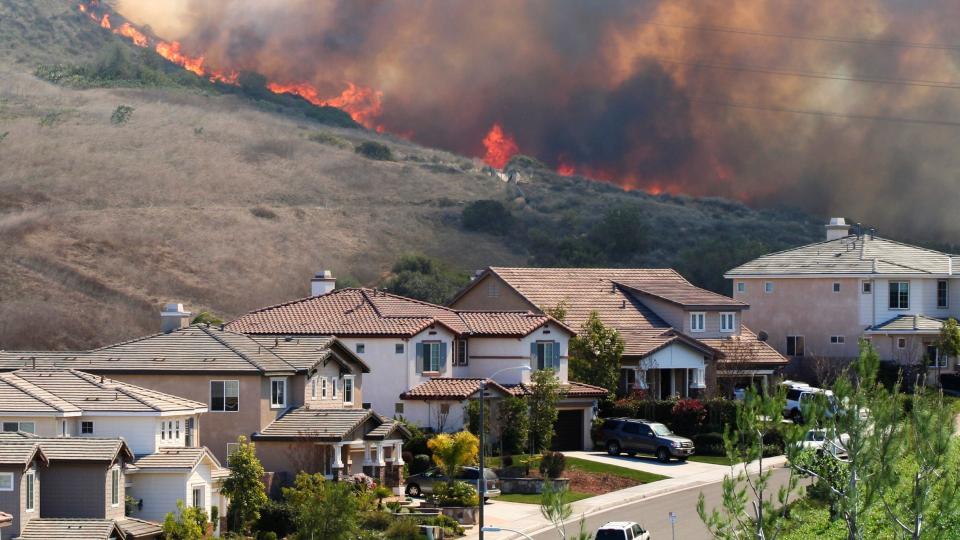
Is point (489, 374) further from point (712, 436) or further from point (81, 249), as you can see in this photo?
point (81, 249)

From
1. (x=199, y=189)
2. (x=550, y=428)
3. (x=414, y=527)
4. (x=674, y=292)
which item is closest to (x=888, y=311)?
(x=674, y=292)

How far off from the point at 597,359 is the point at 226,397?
2221 centimetres

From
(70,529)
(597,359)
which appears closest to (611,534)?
(70,529)

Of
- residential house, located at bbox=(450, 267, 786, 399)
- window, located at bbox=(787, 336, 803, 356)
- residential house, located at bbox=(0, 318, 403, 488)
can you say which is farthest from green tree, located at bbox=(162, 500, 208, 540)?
window, located at bbox=(787, 336, 803, 356)

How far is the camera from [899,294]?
93688 millimetres

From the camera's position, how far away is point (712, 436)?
75875 millimetres

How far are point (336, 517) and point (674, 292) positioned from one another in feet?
140

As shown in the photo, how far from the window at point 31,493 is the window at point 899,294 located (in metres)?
55.7

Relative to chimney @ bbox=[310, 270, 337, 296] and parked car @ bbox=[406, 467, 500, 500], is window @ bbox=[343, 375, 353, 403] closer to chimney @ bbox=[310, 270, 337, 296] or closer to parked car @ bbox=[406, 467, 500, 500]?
parked car @ bbox=[406, 467, 500, 500]

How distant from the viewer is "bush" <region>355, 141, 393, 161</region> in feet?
567

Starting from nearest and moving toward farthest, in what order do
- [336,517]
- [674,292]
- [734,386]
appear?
[336,517] < [734,386] < [674,292]

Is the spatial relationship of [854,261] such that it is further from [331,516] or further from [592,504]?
[331,516]

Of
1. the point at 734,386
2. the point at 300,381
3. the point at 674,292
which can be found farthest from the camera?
the point at 674,292

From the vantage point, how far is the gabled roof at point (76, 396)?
5581 cm
